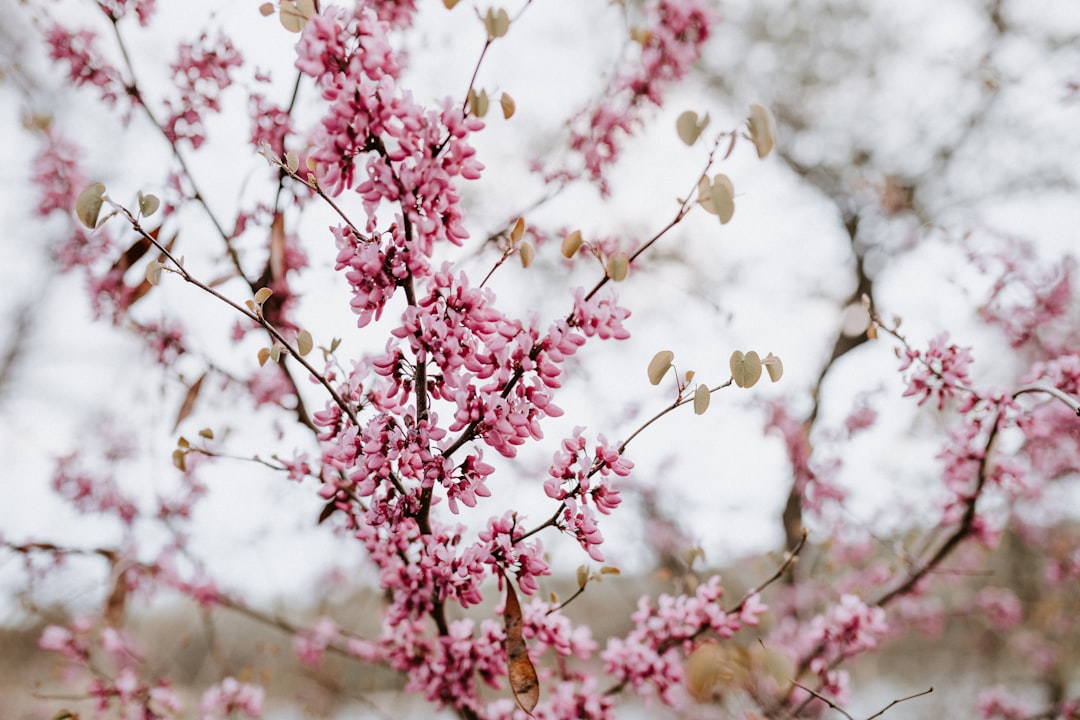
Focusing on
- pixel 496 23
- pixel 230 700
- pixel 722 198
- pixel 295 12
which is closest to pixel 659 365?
pixel 722 198

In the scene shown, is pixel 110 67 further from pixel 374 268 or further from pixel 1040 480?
pixel 1040 480

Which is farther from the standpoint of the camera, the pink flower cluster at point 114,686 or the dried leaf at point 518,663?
the pink flower cluster at point 114,686

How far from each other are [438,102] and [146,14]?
1282 millimetres

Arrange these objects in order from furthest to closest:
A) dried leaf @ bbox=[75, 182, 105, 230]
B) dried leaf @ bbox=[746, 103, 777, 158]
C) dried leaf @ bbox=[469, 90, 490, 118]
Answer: dried leaf @ bbox=[75, 182, 105, 230] < dried leaf @ bbox=[469, 90, 490, 118] < dried leaf @ bbox=[746, 103, 777, 158]

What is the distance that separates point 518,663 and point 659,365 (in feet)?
2.15

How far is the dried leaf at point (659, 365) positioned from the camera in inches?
43.1

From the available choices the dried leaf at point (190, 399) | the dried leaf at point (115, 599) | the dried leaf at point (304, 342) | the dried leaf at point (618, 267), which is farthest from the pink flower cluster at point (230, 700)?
the dried leaf at point (618, 267)

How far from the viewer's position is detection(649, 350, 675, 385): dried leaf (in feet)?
3.59

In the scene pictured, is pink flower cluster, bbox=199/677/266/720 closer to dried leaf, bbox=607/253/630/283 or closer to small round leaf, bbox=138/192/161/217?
small round leaf, bbox=138/192/161/217

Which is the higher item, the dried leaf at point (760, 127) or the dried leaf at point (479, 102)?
the dried leaf at point (479, 102)

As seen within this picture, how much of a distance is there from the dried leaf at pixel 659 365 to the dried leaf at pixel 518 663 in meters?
0.52

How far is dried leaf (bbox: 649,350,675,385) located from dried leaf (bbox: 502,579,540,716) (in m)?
0.52

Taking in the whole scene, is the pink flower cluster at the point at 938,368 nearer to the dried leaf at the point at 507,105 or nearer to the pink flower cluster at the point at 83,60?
the dried leaf at the point at 507,105

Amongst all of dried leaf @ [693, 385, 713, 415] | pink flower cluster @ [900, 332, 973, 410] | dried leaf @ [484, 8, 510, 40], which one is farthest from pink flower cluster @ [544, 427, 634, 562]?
pink flower cluster @ [900, 332, 973, 410]
